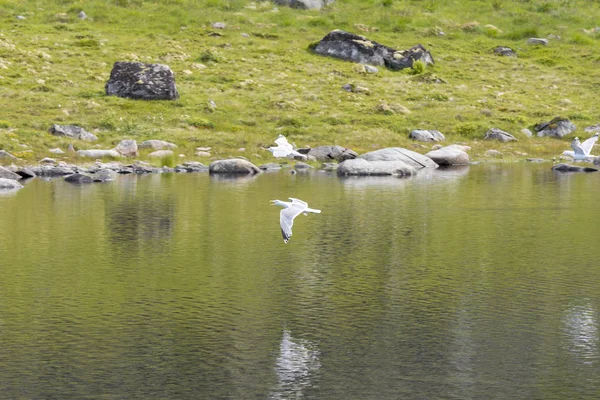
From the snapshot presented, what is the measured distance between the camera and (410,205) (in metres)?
44.8

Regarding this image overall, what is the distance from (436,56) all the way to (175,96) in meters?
31.4

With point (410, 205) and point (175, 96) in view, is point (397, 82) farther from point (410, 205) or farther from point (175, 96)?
point (410, 205)

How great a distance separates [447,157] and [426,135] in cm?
663

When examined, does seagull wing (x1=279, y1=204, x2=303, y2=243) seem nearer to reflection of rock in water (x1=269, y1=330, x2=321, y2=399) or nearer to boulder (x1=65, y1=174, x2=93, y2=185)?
reflection of rock in water (x1=269, y1=330, x2=321, y2=399)

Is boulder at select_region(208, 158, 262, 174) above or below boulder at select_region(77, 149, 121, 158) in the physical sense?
below

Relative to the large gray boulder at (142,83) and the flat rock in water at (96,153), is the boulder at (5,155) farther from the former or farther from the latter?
the large gray boulder at (142,83)

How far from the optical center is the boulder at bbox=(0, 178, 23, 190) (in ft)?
173

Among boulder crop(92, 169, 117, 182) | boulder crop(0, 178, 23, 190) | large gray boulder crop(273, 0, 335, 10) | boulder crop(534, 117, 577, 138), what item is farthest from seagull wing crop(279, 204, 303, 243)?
large gray boulder crop(273, 0, 335, 10)

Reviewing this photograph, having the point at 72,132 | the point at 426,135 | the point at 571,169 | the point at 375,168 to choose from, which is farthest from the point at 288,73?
the point at 571,169

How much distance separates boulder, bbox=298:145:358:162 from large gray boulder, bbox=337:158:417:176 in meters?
6.30

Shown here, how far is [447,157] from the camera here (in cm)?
6750

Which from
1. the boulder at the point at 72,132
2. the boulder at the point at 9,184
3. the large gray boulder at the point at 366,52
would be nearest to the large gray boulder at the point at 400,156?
the boulder at the point at 72,132

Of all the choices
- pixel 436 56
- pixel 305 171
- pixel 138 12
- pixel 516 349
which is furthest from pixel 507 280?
pixel 138 12

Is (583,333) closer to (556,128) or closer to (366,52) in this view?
(556,128)
